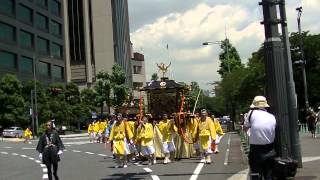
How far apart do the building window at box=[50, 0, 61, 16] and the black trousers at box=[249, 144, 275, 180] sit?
97.4 meters

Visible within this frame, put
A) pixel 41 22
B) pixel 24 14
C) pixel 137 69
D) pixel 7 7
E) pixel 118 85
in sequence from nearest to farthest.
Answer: pixel 7 7 → pixel 118 85 → pixel 24 14 → pixel 41 22 → pixel 137 69

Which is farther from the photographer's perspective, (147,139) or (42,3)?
(42,3)

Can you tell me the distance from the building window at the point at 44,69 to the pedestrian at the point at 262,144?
88.3 m

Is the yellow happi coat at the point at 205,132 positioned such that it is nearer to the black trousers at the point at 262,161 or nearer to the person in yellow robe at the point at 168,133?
the person in yellow robe at the point at 168,133

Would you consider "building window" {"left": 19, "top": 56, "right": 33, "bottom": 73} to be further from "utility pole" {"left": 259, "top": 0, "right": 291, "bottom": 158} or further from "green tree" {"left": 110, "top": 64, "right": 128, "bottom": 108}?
"utility pole" {"left": 259, "top": 0, "right": 291, "bottom": 158}

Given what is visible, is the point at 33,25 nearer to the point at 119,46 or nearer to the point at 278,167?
the point at 119,46

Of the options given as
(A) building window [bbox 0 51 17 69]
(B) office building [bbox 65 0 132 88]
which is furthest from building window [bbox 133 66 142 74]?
(A) building window [bbox 0 51 17 69]

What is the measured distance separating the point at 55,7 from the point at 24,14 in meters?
14.2

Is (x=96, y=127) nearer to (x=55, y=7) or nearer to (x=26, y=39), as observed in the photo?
(x=26, y=39)

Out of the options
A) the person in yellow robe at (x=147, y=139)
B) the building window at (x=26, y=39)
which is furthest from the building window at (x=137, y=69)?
the person in yellow robe at (x=147, y=139)

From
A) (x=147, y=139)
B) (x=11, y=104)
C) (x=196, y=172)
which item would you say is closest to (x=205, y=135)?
(x=147, y=139)

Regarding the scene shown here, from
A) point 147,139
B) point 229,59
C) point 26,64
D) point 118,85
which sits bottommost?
point 147,139

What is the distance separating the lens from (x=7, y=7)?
279 ft

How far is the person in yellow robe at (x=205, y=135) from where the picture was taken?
18.7 m
